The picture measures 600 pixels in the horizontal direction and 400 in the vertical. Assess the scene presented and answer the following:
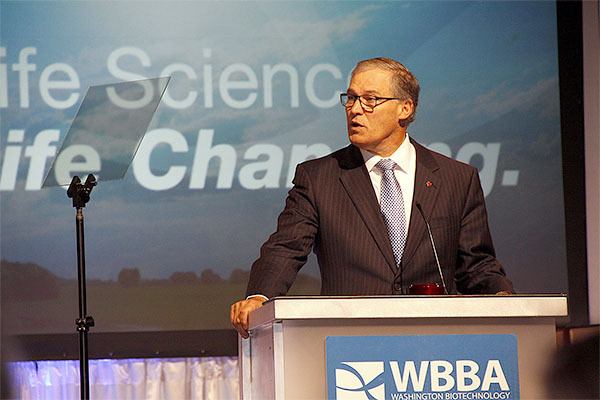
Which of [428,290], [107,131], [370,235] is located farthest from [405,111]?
[107,131]

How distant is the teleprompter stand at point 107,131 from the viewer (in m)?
4.97

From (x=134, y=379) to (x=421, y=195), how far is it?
2.25m

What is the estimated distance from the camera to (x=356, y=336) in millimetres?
2389

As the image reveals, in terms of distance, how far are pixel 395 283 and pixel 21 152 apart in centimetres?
240

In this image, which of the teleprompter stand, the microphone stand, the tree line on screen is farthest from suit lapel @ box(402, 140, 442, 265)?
the teleprompter stand

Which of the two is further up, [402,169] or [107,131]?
[107,131]

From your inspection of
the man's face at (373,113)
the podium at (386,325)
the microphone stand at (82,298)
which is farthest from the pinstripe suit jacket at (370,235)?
the microphone stand at (82,298)

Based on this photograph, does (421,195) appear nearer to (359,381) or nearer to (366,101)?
(366,101)

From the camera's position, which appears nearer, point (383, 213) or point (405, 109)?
point (383, 213)

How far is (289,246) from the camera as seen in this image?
3215 millimetres

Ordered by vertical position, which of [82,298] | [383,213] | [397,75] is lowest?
[82,298]

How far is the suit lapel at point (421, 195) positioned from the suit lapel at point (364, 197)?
65 mm

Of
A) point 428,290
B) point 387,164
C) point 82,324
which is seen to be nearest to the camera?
point 428,290

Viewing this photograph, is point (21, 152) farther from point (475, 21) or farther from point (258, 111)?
point (475, 21)
